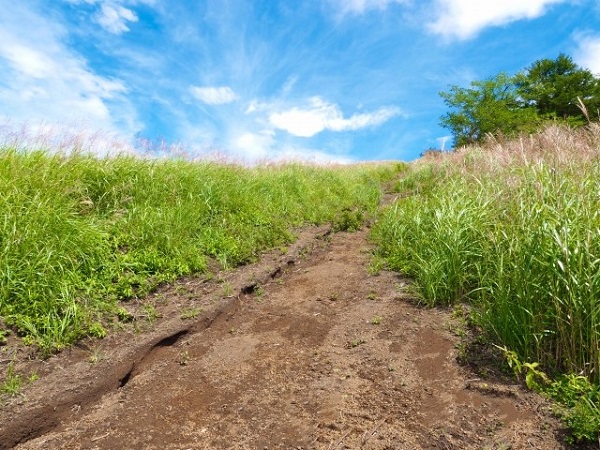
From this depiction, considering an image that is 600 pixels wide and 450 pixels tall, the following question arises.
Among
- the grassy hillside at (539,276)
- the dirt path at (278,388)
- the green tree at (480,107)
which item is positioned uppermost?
the green tree at (480,107)

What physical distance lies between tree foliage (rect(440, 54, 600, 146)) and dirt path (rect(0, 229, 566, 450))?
31.1m

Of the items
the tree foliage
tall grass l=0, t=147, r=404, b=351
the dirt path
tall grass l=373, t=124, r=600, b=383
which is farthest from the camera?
the tree foliage

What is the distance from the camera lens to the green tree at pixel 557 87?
32.2 metres

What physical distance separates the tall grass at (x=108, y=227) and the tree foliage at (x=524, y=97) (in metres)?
28.4

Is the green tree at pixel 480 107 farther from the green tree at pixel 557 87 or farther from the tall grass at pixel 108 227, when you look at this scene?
the tall grass at pixel 108 227

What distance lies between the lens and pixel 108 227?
5441 mm

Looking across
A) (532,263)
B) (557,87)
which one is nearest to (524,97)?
(557,87)

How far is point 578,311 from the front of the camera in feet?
9.21

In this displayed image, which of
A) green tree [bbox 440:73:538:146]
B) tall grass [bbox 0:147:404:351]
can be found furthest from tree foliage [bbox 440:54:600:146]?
tall grass [bbox 0:147:404:351]

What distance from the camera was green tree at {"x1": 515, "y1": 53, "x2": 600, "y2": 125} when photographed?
32.2 meters

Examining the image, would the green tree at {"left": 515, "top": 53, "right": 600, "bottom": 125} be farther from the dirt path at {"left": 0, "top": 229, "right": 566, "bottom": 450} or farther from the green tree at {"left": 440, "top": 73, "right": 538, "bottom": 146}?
the dirt path at {"left": 0, "top": 229, "right": 566, "bottom": 450}

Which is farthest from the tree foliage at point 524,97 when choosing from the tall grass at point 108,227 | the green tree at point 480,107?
the tall grass at point 108,227

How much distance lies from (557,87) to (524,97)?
2.40 m

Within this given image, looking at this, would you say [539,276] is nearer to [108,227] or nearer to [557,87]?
[108,227]
